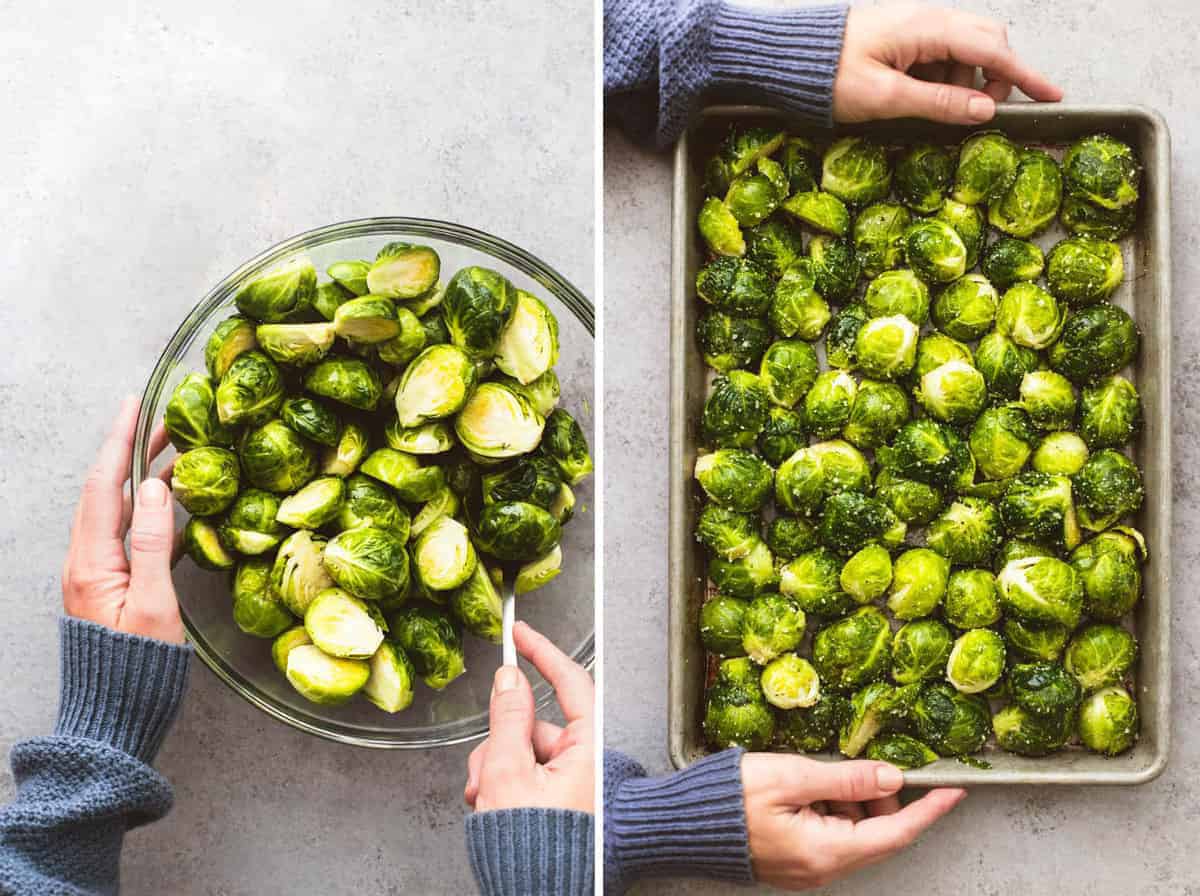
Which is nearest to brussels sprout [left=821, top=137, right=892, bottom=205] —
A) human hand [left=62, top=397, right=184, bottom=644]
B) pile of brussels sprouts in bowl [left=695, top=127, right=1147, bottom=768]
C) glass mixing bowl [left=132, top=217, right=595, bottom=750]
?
pile of brussels sprouts in bowl [left=695, top=127, right=1147, bottom=768]

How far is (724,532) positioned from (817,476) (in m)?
0.12

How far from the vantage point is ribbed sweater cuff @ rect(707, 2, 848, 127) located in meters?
1.10

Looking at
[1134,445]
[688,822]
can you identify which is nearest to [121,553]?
[688,822]

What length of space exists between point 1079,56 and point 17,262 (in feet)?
3.48

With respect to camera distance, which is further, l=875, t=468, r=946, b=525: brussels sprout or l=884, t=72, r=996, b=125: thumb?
l=875, t=468, r=946, b=525: brussels sprout

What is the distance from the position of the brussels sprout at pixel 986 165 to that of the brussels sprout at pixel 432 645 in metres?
0.73

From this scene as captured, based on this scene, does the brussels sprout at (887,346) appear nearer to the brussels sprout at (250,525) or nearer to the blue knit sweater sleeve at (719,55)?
the blue knit sweater sleeve at (719,55)

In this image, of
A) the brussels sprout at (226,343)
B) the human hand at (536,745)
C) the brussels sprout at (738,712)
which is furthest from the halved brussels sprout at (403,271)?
the brussels sprout at (738,712)

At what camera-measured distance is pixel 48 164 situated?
83 cm

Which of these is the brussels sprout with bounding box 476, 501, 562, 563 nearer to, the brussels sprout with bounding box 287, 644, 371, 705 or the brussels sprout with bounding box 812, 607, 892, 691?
the brussels sprout with bounding box 287, 644, 371, 705

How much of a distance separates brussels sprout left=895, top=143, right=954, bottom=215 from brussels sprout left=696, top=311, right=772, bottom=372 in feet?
0.71

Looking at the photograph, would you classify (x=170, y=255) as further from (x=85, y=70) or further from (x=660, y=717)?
(x=660, y=717)

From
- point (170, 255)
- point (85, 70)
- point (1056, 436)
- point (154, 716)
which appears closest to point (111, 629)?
point (154, 716)

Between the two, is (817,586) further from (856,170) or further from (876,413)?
(856,170)
